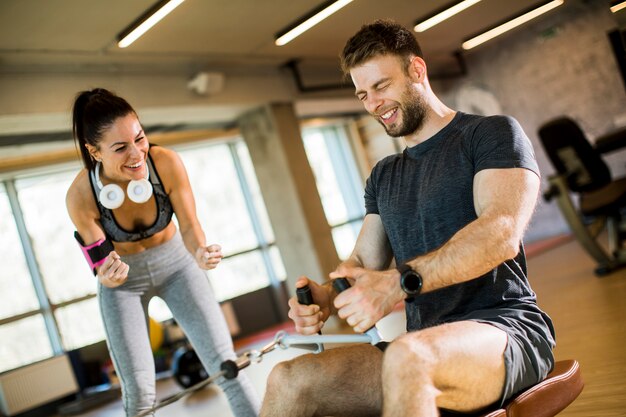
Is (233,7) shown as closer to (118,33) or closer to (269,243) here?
(118,33)

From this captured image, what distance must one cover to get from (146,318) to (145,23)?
321 centimetres

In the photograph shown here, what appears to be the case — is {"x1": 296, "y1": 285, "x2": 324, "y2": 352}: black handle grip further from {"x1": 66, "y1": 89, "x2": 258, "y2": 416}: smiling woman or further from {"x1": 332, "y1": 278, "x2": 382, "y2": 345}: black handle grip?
{"x1": 66, "y1": 89, "x2": 258, "y2": 416}: smiling woman

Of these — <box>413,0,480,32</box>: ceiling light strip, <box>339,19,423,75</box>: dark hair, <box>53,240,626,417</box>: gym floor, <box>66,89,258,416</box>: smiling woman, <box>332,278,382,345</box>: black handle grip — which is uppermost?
<box>413,0,480,32</box>: ceiling light strip

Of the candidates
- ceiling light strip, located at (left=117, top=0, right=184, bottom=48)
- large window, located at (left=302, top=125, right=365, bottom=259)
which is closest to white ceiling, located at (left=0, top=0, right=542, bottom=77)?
ceiling light strip, located at (left=117, top=0, right=184, bottom=48)

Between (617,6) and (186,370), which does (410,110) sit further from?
(186,370)

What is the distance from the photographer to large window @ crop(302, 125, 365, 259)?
1085 cm

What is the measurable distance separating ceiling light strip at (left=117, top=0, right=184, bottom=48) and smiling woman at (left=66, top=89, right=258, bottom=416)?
2831 millimetres

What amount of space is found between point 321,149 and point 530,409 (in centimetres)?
973

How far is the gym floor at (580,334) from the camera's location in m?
2.21

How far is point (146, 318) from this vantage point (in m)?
1.98

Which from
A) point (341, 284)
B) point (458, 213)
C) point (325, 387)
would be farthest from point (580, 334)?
point (341, 284)

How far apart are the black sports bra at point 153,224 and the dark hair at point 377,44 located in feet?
2.09

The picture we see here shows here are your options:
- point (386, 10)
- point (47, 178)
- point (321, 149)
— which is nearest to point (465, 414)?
point (47, 178)

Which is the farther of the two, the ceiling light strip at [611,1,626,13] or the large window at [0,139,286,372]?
the large window at [0,139,286,372]
